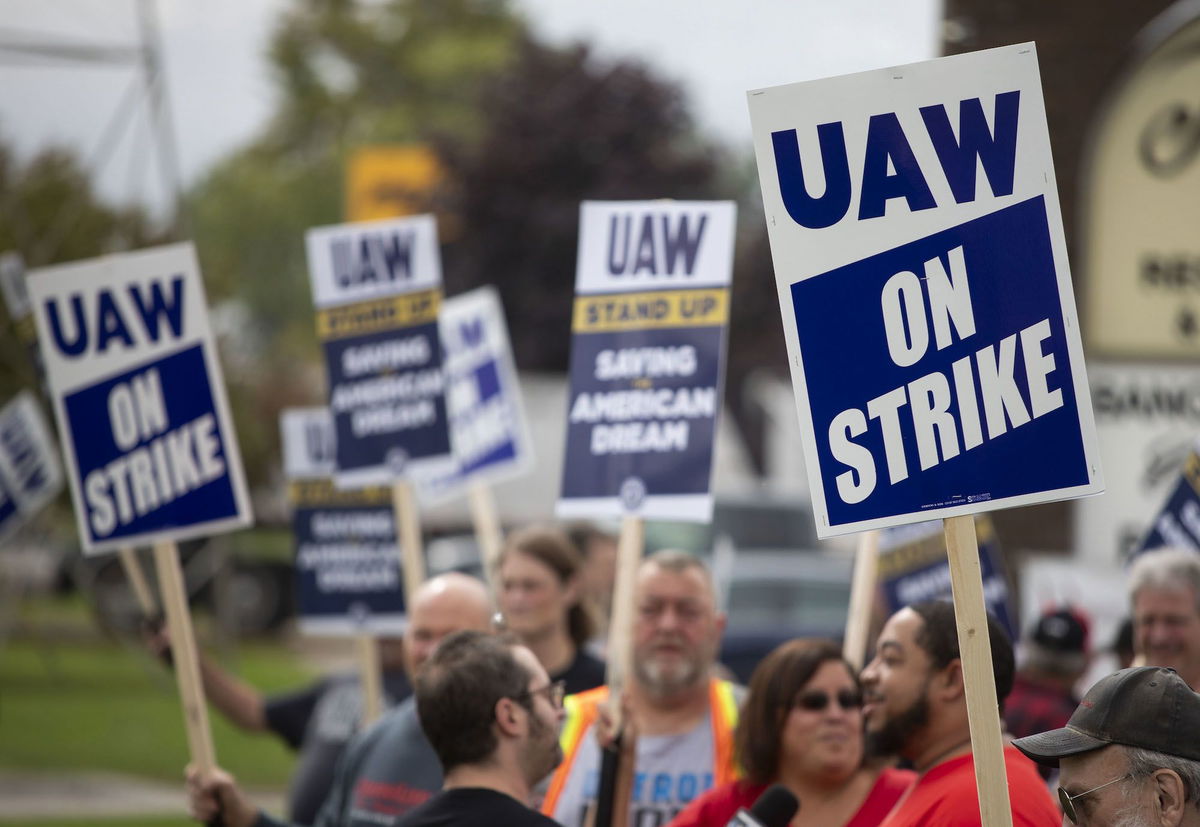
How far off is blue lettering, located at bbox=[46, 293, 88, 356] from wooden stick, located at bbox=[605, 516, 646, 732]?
1937 mm

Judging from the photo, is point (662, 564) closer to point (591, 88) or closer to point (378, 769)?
point (378, 769)

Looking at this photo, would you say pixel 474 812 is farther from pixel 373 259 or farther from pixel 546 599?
pixel 373 259

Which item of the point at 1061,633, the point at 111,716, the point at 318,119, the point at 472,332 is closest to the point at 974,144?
the point at 1061,633

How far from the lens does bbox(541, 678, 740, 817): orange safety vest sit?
4988 millimetres

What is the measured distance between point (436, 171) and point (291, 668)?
43.8 ft

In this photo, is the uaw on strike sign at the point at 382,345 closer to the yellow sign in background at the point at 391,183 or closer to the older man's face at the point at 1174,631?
the older man's face at the point at 1174,631

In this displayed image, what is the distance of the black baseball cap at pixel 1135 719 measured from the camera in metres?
3.06

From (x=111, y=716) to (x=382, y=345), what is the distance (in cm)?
1159

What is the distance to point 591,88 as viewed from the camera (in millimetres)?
31078

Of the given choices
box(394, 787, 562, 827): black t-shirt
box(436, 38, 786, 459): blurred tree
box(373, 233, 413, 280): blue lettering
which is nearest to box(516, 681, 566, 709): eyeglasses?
box(394, 787, 562, 827): black t-shirt

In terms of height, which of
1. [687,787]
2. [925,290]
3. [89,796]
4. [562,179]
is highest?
[562,179]

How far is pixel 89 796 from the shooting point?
12.3 m

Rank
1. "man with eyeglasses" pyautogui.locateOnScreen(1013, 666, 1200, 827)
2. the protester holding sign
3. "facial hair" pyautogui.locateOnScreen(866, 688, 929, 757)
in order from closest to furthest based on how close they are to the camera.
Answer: "man with eyeglasses" pyautogui.locateOnScreen(1013, 666, 1200, 827)
"facial hair" pyautogui.locateOnScreen(866, 688, 929, 757)
the protester holding sign

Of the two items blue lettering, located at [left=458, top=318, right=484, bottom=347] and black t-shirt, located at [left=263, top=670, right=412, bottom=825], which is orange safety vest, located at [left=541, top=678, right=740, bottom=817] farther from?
blue lettering, located at [left=458, top=318, right=484, bottom=347]
